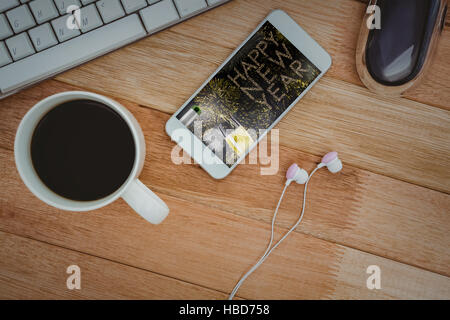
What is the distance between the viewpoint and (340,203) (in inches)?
19.5

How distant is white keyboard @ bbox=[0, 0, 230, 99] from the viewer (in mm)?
414

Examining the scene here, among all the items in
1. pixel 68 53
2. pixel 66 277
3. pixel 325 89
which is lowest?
pixel 66 277

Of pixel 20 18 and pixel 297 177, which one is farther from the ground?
pixel 20 18

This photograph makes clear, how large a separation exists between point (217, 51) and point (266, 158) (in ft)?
0.61

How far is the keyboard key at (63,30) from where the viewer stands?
0.42 m

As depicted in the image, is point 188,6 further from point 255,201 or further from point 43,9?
point 255,201

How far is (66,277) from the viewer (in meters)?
0.50

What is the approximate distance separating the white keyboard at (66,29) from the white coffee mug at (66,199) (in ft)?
0.33

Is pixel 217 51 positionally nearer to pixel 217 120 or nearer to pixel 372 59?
pixel 217 120

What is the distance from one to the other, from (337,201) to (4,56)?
1.75 feet

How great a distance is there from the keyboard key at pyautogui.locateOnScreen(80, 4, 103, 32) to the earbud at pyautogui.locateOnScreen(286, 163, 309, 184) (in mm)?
347

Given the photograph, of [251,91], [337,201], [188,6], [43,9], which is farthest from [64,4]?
[337,201]

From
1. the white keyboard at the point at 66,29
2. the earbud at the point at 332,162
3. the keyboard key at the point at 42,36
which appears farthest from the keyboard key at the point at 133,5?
the earbud at the point at 332,162

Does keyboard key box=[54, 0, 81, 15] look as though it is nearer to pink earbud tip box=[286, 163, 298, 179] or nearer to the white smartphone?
the white smartphone
